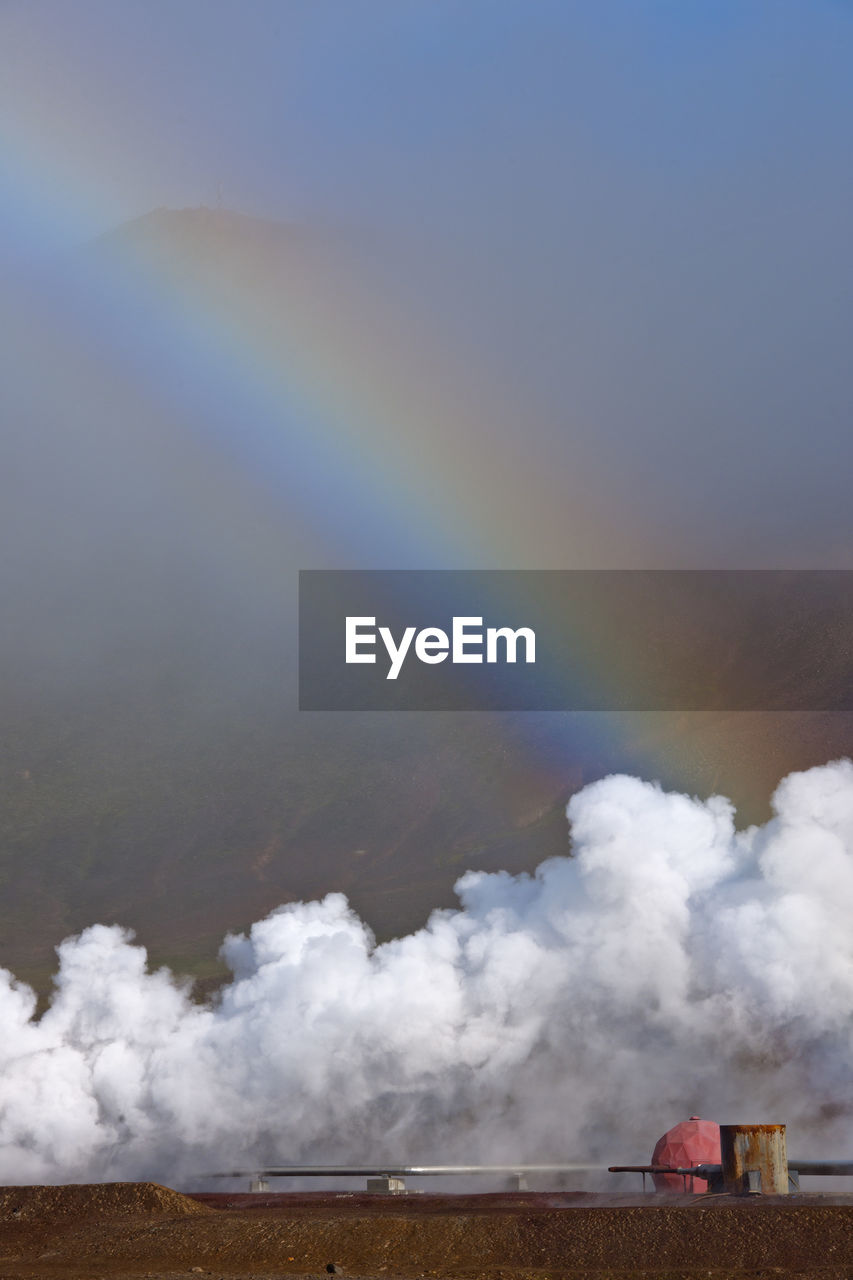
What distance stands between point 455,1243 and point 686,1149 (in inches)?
703

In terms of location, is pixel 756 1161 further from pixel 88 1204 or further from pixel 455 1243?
pixel 88 1204

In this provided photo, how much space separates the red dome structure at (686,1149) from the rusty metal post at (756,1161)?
9014 millimetres

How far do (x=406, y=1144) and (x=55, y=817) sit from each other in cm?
11909

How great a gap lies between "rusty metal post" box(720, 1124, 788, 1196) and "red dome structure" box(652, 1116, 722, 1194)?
29.6 feet

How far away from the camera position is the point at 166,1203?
4531cm

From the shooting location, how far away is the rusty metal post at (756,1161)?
142ft

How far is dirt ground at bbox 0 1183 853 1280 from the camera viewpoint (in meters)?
34.8

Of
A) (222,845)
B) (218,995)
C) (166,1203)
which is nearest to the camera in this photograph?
(166,1203)

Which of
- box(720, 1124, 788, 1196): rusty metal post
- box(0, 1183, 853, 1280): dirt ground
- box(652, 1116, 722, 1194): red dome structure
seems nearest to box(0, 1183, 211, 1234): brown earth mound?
box(0, 1183, 853, 1280): dirt ground

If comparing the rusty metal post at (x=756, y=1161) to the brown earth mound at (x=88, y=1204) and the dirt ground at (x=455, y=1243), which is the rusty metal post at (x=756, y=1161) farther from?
the brown earth mound at (x=88, y=1204)

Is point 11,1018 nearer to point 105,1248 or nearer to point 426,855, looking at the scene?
point 105,1248

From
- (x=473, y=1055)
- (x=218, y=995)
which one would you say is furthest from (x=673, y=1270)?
(x=218, y=995)

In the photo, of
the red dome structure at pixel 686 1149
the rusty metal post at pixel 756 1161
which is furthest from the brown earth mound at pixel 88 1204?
the red dome structure at pixel 686 1149

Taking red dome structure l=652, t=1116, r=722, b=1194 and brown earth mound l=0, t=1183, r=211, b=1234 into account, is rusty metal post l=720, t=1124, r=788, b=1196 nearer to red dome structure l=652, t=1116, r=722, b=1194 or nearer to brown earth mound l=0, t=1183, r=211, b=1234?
red dome structure l=652, t=1116, r=722, b=1194
